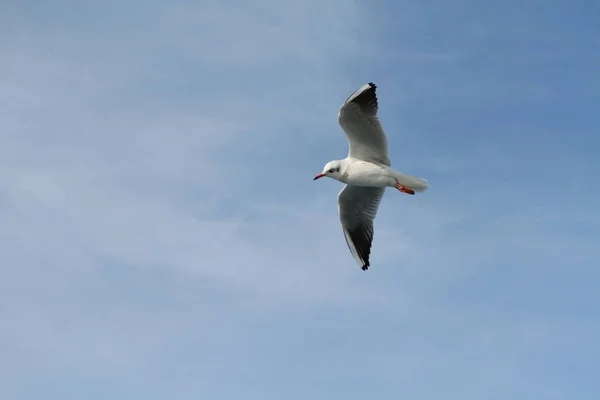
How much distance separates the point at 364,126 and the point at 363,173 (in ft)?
4.52

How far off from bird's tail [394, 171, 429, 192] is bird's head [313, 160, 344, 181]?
1.61m

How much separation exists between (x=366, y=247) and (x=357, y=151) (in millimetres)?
3539

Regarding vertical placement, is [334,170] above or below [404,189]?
above

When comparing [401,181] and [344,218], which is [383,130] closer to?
[401,181]

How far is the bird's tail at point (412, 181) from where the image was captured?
21.8 m

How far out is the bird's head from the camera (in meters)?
21.9

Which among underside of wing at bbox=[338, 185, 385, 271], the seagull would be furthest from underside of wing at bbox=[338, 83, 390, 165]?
underside of wing at bbox=[338, 185, 385, 271]

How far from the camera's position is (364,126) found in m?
21.2

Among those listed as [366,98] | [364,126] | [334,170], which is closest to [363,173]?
[334,170]

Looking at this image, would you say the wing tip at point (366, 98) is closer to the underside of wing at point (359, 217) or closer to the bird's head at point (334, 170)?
the bird's head at point (334, 170)

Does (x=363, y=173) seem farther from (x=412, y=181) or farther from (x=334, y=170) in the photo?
(x=412, y=181)

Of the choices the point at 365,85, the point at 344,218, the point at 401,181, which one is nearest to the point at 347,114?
the point at 365,85

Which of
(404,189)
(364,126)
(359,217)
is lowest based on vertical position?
(404,189)

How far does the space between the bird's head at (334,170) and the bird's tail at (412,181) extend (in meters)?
1.61
